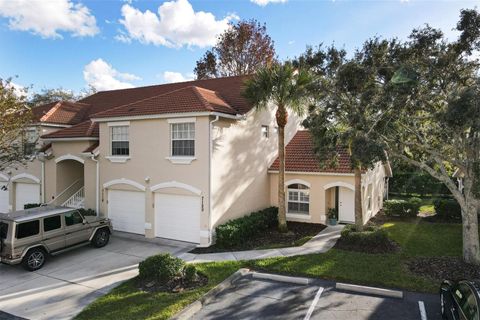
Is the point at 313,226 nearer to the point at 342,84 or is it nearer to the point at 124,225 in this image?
the point at 342,84

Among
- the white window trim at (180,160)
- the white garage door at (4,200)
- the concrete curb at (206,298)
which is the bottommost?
the concrete curb at (206,298)

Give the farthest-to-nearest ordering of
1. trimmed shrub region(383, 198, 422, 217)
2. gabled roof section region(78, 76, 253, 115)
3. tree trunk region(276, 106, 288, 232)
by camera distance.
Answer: trimmed shrub region(383, 198, 422, 217) → gabled roof section region(78, 76, 253, 115) → tree trunk region(276, 106, 288, 232)

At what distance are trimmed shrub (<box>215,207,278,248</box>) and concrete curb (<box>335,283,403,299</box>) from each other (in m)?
5.49

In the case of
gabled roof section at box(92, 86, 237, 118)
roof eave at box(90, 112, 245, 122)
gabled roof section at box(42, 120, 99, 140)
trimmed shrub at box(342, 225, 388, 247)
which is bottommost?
trimmed shrub at box(342, 225, 388, 247)

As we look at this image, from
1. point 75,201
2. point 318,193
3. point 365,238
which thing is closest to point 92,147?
point 75,201

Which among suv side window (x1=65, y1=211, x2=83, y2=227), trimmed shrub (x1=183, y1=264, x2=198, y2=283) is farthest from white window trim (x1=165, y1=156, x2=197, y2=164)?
trimmed shrub (x1=183, y1=264, x2=198, y2=283)

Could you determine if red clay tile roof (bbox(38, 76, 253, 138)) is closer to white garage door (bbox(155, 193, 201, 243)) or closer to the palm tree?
the palm tree

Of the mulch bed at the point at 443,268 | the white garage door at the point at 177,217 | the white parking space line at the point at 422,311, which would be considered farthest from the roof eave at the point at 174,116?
the white parking space line at the point at 422,311

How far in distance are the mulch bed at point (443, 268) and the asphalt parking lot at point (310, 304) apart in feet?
5.87

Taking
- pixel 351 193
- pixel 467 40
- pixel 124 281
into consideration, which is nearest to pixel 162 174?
pixel 124 281

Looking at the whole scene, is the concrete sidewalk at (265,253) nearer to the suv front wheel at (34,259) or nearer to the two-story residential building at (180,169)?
the two-story residential building at (180,169)

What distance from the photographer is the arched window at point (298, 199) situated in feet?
62.6

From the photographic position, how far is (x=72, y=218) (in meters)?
13.5

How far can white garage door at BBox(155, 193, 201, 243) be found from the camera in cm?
1505
